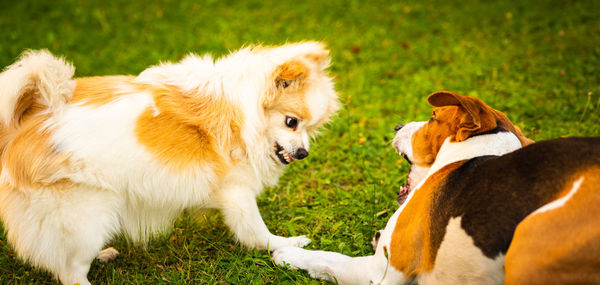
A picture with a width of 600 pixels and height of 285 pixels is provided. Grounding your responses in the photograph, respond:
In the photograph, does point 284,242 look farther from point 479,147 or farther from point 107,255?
point 479,147

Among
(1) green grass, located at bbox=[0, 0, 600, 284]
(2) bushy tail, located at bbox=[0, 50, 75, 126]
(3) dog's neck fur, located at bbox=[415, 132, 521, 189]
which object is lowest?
(1) green grass, located at bbox=[0, 0, 600, 284]

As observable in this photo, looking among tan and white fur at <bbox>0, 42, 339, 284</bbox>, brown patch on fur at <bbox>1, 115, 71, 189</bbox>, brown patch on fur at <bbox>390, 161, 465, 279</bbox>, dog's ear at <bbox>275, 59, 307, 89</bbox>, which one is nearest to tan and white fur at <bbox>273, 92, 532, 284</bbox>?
brown patch on fur at <bbox>390, 161, 465, 279</bbox>

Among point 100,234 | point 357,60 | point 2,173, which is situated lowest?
point 357,60

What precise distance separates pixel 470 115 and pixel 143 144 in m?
2.11

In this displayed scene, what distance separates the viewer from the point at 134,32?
27.1ft

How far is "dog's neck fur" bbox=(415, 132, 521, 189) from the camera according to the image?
266 centimetres

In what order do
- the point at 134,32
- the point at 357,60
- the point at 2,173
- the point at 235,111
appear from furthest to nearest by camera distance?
the point at 134,32 → the point at 357,60 → the point at 235,111 → the point at 2,173

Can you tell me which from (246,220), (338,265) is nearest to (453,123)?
(338,265)

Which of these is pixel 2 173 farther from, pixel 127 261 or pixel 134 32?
pixel 134 32

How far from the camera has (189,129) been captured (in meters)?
3.03

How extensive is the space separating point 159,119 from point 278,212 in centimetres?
146

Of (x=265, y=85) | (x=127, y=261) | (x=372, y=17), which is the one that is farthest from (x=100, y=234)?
(x=372, y=17)

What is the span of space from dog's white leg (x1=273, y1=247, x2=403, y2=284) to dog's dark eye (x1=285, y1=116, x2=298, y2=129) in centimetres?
95

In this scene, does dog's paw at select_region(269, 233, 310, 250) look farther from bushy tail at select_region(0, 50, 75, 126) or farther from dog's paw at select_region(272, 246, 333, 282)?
bushy tail at select_region(0, 50, 75, 126)
